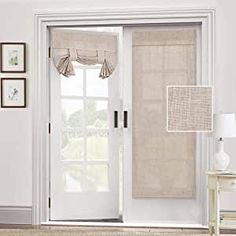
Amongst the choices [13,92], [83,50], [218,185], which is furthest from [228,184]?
[13,92]

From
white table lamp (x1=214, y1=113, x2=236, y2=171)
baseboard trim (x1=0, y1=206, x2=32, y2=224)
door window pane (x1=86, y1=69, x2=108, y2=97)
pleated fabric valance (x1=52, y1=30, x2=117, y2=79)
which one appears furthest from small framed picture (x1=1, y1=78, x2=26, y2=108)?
white table lamp (x1=214, y1=113, x2=236, y2=171)

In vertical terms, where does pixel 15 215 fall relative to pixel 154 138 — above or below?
below

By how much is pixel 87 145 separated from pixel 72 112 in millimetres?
421

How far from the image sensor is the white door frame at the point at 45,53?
6199mm

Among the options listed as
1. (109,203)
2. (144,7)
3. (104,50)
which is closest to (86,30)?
(104,50)

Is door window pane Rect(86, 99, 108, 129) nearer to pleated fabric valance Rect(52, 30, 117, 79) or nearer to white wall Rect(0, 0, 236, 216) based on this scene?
pleated fabric valance Rect(52, 30, 117, 79)

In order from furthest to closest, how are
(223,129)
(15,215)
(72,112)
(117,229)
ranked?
(72,112)
(15,215)
(117,229)
(223,129)

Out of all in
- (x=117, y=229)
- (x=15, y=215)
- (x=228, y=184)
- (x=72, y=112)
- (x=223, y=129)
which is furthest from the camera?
(x=72, y=112)

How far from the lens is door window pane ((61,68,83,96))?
6.64 m

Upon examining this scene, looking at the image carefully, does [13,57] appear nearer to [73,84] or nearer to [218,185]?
[73,84]

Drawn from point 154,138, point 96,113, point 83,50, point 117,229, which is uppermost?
point 83,50

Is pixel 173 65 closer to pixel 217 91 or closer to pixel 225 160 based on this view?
pixel 217 91

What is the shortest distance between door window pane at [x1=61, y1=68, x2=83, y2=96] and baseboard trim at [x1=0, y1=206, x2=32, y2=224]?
1.37 meters

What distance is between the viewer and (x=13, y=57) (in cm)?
637
